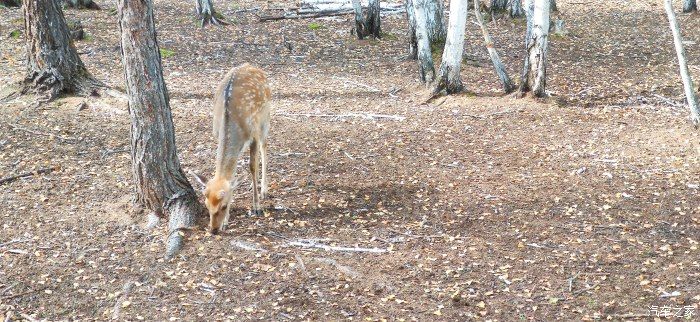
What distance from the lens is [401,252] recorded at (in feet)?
21.0

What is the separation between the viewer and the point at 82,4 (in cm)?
1930

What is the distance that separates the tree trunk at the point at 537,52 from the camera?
10219 mm

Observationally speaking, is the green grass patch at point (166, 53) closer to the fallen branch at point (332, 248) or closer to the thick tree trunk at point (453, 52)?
the thick tree trunk at point (453, 52)

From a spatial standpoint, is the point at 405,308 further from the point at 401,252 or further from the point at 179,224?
the point at 179,224

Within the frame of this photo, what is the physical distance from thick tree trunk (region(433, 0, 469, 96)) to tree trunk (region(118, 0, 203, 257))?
17.5ft

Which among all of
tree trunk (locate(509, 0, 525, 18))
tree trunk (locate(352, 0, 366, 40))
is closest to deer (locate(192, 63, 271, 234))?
tree trunk (locate(352, 0, 366, 40))

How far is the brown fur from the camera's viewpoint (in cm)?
655

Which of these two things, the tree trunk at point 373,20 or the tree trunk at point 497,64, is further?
the tree trunk at point 373,20

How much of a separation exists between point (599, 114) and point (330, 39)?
7.42m

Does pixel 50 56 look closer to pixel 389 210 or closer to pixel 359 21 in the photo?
pixel 389 210

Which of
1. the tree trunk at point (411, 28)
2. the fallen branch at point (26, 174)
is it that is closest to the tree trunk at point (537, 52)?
the tree trunk at point (411, 28)

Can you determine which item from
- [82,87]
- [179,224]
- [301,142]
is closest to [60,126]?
[82,87]

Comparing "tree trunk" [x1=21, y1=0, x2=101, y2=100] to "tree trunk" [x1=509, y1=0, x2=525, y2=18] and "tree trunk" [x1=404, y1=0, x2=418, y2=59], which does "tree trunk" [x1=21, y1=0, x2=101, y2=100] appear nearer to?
"tree trunk" [x1=404, y1=0, x2=418, y2=59]

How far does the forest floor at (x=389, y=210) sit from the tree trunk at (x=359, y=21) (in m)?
3.36
